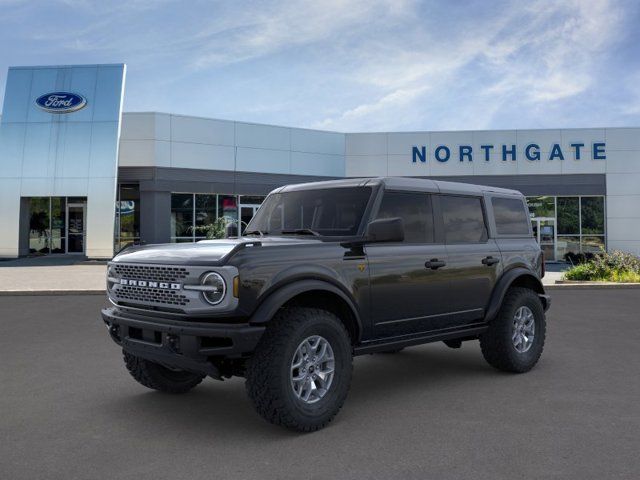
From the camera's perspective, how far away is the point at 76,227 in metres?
29.6

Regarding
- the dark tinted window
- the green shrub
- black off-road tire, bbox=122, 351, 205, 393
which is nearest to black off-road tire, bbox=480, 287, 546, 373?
the dark tinted window

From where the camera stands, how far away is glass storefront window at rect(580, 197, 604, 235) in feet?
99.2

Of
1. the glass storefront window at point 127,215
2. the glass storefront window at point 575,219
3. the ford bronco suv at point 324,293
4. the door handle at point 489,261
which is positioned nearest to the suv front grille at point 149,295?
the ford bronco suv at point 324,293

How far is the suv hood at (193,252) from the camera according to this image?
432 cm

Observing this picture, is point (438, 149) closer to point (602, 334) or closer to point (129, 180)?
point (129, 180)

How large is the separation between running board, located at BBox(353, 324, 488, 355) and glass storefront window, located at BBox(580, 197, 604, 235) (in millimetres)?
26855

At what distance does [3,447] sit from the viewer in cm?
418

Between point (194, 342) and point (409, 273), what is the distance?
6.80 feet

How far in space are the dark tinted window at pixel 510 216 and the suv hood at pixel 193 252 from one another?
258 cm

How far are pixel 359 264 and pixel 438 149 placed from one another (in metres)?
26.5

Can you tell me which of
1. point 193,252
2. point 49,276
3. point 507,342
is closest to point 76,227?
point 49,276

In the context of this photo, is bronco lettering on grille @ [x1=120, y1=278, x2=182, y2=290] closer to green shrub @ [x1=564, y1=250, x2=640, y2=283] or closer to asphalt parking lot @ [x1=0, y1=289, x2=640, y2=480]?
asphalt parking lot @ [x1=0, y1=289, x2=640, y2=480]

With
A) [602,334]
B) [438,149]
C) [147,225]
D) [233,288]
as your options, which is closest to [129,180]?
[147,225]

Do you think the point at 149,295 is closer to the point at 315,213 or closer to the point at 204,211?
the point at 315,213
